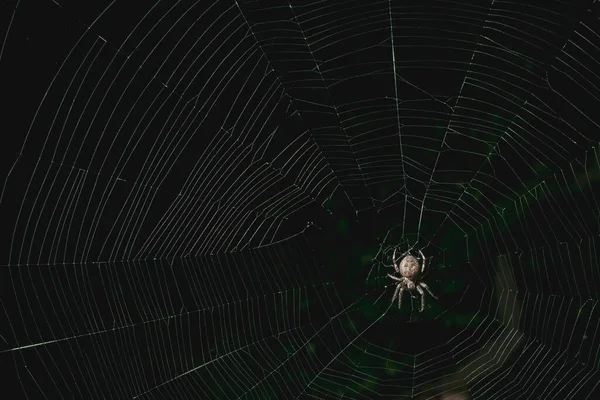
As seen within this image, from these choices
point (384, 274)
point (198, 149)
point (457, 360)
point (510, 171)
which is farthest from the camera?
point (384, 274)

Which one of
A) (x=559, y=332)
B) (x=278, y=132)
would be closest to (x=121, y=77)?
(x=278, y=132)

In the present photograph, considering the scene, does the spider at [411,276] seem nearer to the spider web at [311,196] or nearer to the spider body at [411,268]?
the spider body at [411,268]

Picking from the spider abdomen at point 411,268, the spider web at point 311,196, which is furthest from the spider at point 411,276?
the spider web at point 311,196

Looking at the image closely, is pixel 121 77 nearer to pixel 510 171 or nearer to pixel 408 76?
pixel 408 76

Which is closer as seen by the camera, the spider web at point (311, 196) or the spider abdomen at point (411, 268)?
the spider web at point (311, 196)

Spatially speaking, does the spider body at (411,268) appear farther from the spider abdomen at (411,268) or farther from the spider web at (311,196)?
the spider web at (311,196)

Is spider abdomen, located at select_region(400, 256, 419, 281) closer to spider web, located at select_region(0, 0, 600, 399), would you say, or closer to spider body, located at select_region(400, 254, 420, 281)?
spider body, located at select_region(400, 254, 420, 281)
